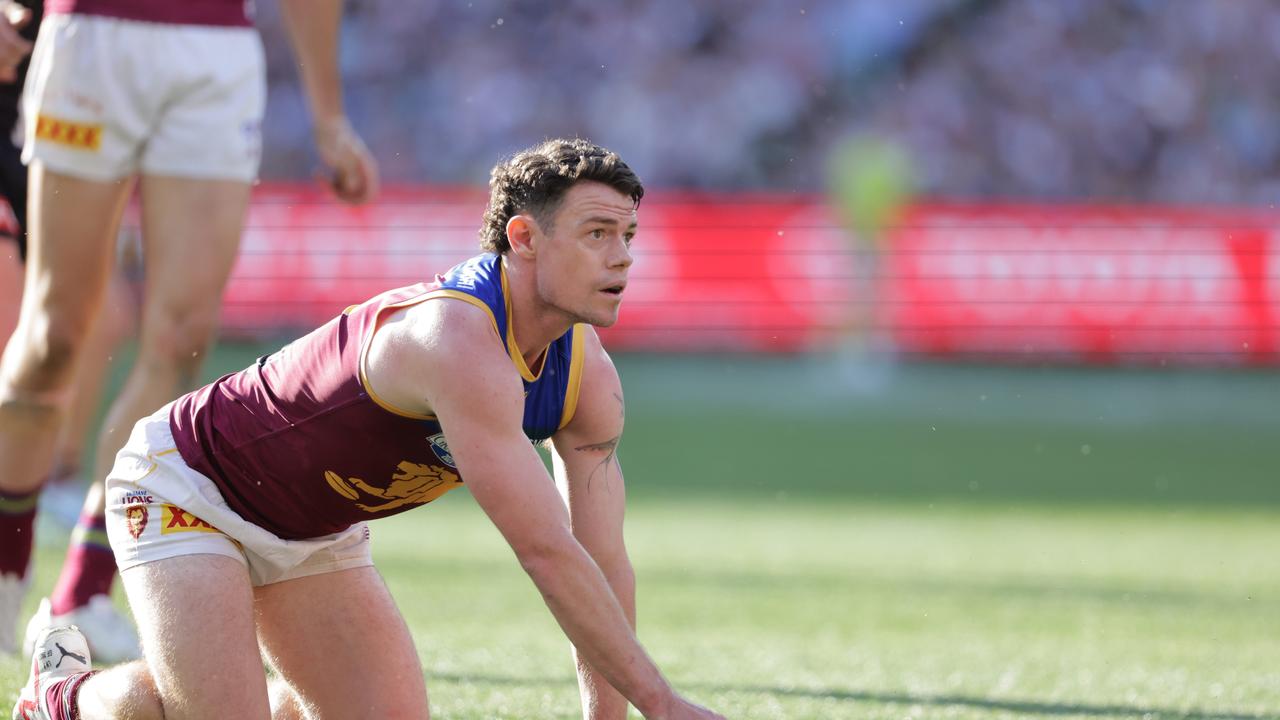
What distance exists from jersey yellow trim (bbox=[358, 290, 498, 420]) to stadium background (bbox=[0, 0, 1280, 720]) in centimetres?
103

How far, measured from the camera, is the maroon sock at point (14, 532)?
15.1ft

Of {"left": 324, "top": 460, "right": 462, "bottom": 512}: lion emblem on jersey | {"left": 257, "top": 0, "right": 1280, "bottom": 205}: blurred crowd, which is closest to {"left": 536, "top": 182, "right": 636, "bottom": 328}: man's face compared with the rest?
{"left": 324, "top": 460, "right": 462, "bottom": 512}: lion emblem on jersey

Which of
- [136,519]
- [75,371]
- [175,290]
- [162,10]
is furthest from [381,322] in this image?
[162,10]

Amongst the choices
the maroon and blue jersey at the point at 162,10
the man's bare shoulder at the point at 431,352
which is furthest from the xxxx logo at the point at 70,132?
the man's bare shoulder at the point at 431,352

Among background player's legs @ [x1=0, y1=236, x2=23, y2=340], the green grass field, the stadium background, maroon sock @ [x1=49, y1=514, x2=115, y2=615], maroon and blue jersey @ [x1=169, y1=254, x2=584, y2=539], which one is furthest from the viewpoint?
background player's legs @ [x1=0, y1=236, x2=23, y2=340]

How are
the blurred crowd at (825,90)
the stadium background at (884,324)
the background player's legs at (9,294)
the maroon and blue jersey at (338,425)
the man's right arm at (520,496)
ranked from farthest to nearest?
1. the blurred crowd at (825,90)
2. the background player's legs at (9,294)
3. the stadium background at (884,324)
4. the maroon and blue jersey at (338,425)
5. the man's right arm at (520,496)

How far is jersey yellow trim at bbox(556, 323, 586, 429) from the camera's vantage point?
11.0 feet

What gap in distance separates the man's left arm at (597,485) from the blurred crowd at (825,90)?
46.9 feet

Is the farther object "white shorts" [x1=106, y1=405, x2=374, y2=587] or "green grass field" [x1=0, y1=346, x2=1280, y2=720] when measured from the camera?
"green grass field" [x1=0, y1=346, x2=1280, y2=720]

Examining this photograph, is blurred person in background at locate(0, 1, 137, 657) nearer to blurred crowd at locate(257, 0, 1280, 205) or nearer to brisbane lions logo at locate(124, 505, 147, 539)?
brisbane lions logo at locate(124, 505, 147, 539)

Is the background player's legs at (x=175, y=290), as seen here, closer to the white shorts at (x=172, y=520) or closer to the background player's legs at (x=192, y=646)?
the white shorts at (x=172, y=520)

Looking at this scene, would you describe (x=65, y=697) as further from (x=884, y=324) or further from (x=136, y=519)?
(x=884, y=324)

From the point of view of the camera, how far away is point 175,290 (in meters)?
4.54

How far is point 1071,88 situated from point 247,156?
15105mm
